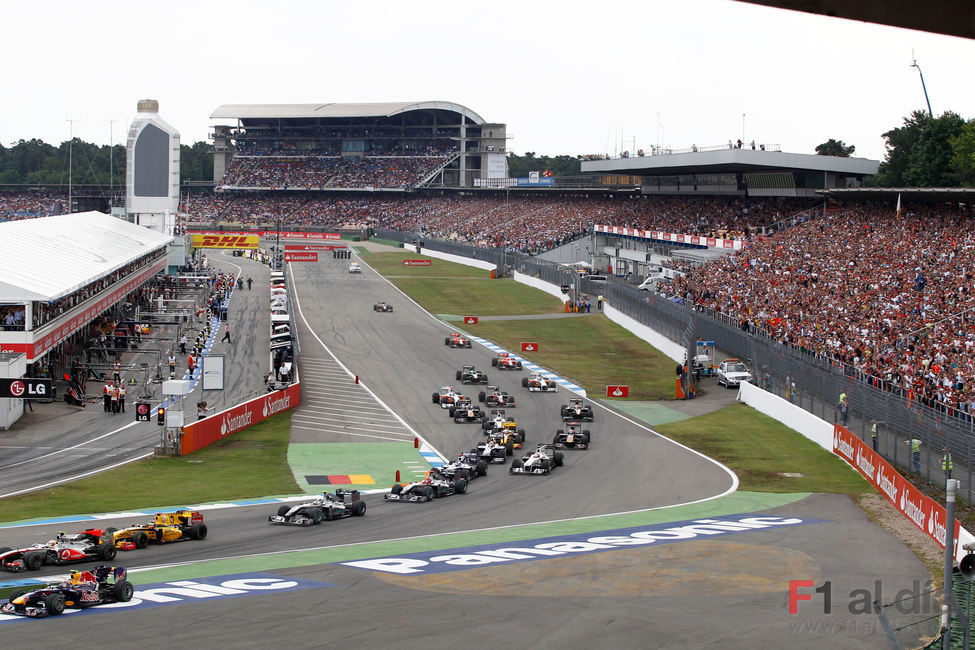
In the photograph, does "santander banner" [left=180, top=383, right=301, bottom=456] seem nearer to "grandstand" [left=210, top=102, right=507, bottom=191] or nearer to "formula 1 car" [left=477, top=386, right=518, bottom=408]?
"formula 1 car" [left=477, top=386, right=518, bottom=408]

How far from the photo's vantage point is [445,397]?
45188mm

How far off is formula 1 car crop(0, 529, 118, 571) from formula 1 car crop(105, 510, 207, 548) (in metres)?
1.11

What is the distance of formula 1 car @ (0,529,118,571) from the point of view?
2158 cm

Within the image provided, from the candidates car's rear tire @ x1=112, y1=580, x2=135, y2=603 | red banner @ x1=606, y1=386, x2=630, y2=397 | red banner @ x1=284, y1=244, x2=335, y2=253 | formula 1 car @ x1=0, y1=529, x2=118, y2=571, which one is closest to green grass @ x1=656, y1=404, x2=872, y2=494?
red banner @ x1=606, y1=386, x2=630, y2=397

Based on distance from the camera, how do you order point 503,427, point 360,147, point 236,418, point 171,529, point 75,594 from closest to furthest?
point 75,594
point 171,529
point 503,427
point 236,418
point 360,147

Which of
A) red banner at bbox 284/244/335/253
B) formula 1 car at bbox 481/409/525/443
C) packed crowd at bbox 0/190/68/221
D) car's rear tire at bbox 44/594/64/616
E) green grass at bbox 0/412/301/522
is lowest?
green grass at bbox 0/412/301/522

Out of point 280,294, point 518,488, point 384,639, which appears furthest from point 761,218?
point 384,639

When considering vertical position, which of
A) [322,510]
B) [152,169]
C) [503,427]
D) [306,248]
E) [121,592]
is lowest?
[322,510]

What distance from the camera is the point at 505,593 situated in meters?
21.5

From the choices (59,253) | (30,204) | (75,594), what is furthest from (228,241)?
(75,594)

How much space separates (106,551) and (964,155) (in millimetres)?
75310

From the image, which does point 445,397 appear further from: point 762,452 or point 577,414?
point 762,452

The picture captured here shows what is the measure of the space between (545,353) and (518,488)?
29.4 metres

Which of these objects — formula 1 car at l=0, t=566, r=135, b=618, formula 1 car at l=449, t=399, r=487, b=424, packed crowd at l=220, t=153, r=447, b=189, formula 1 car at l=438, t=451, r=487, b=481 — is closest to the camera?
formula 1 car at l=0, t=566, r=135, b=618
